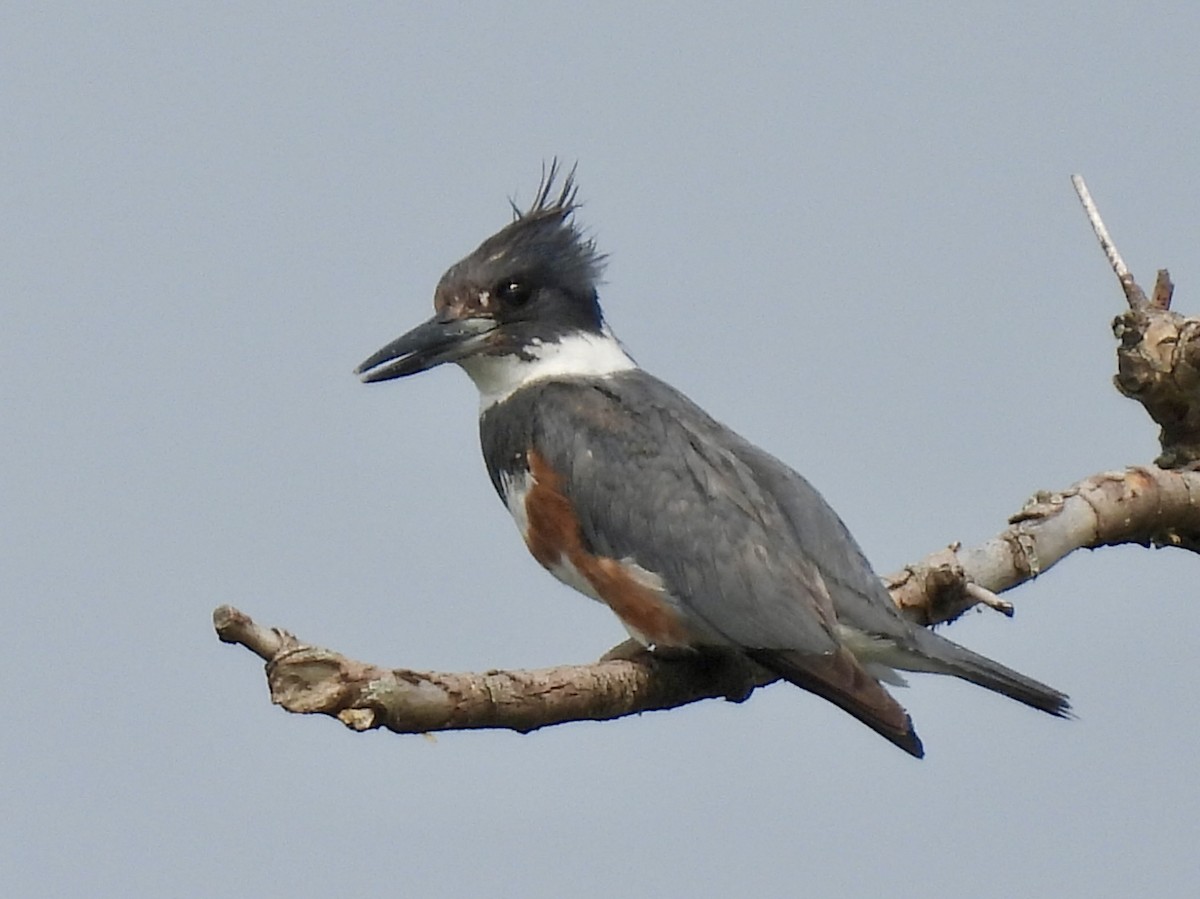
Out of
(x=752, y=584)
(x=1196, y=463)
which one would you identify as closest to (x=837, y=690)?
(x=752, y=584)

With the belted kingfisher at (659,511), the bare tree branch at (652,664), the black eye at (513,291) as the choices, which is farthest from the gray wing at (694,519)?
the black eye at (513,291)

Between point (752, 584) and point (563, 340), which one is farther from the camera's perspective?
point (563, 340)

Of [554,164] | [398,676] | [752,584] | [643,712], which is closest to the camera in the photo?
[398,676]

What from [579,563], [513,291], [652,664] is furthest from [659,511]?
[513,291]

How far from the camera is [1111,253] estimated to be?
17.2 ft

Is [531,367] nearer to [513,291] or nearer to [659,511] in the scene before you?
[513,291]

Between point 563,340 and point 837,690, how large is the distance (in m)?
1.66

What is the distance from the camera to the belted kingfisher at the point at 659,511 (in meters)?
4.47

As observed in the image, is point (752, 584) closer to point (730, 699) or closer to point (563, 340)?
point (730, 699)

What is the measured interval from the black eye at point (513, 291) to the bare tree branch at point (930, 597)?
1.22 meters

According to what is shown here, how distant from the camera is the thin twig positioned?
16.5 feet

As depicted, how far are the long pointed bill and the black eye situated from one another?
0.11 metres

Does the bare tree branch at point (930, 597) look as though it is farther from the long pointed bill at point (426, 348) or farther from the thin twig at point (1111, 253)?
the long pointed bill at point (426, 348)

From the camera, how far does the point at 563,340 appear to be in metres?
5.48
